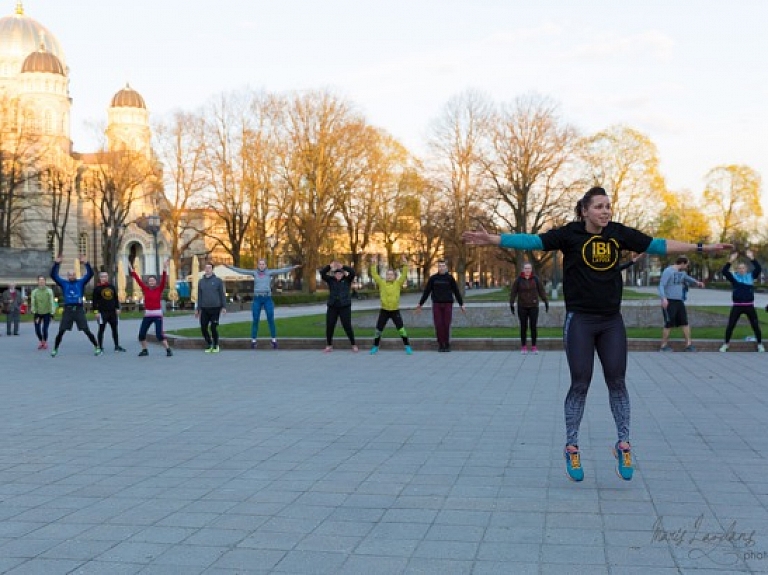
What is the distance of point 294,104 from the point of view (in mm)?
46750

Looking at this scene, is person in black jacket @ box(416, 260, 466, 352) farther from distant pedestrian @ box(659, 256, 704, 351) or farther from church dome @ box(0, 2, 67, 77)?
church dome @ box(0, 2, 67, 77)

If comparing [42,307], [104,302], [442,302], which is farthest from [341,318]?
[42,307]

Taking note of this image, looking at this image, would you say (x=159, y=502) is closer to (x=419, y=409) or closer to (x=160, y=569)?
(x=160, y=569)

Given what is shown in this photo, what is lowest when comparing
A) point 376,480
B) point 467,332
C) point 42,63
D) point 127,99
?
point 376,480

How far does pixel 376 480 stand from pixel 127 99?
8775 cm

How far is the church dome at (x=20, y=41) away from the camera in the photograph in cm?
7900

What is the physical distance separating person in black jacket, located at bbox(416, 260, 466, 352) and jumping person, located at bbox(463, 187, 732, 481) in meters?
9.83

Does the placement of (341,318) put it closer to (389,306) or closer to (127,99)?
(389,306)

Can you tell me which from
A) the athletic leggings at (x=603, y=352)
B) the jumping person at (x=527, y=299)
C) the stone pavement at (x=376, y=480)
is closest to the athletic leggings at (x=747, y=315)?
the jumping person at (x=527, y=299)

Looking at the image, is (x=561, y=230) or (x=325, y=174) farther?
(x=325, y=174)

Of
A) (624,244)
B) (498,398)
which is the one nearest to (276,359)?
(498,398)

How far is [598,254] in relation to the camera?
17.7 feet

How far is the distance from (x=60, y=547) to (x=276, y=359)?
10539 millimetres

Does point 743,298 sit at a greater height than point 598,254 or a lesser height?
lesser
